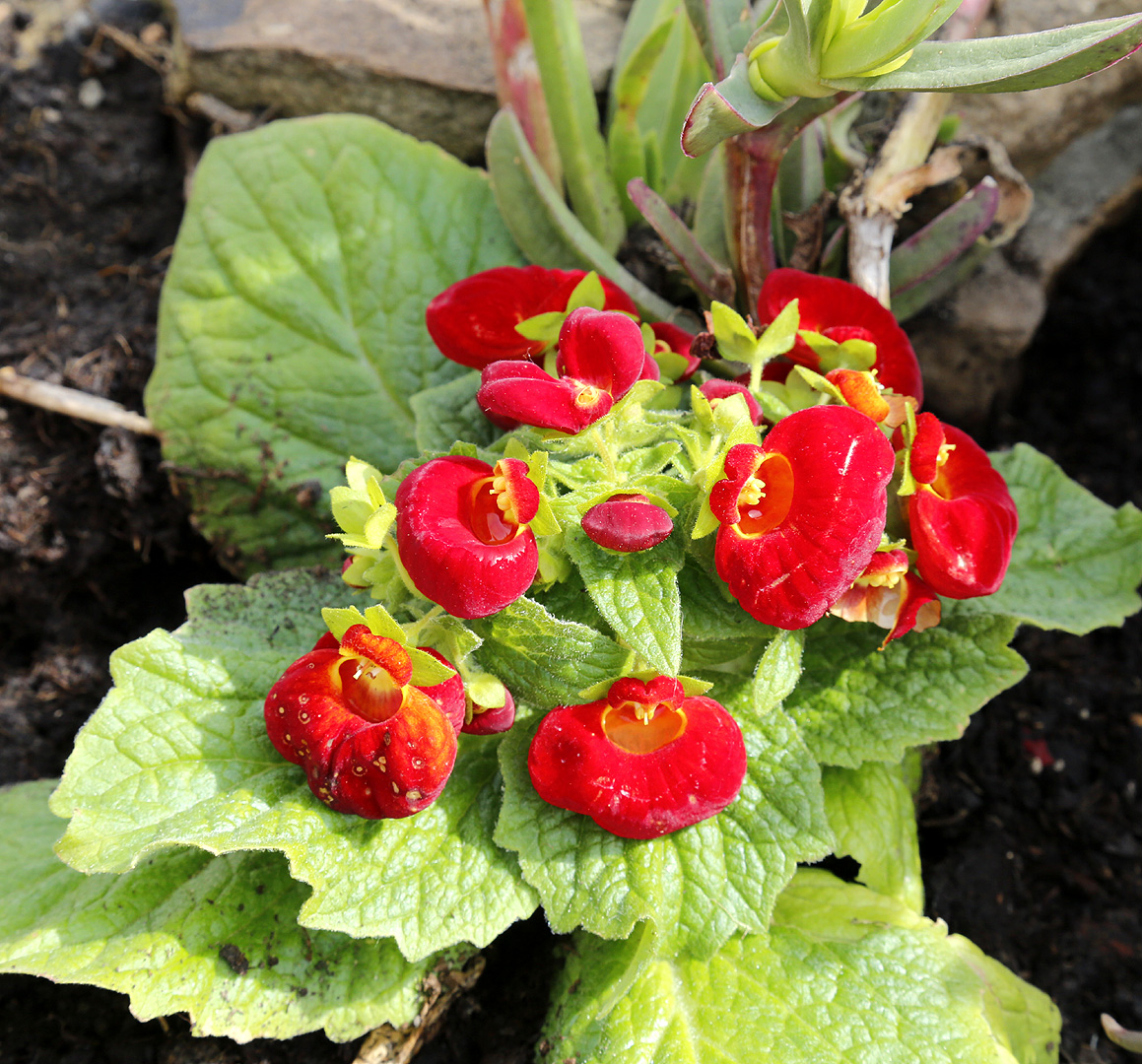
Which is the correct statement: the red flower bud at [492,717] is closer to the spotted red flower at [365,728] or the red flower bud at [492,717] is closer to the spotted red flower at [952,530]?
the spotted red flower at [365,728]

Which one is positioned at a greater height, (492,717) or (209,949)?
(492,717)

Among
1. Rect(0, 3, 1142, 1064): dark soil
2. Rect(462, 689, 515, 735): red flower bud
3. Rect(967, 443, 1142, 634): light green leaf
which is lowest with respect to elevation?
Rect(0, 3, 1142, 1064): dark soil

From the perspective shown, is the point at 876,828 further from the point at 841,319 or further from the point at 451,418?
the point at 451,418

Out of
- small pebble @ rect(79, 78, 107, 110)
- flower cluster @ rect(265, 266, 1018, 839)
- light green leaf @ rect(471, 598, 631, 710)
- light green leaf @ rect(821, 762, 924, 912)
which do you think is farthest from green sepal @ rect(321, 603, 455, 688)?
small pebble @ rect(79, 78, 107, 110)

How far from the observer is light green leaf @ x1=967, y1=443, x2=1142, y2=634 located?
155 cm

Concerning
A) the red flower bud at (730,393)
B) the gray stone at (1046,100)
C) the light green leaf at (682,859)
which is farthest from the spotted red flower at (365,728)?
the gray stone at (1046,100)

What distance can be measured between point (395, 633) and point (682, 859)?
54 centimetres

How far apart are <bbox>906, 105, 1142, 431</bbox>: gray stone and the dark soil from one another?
0.51 ft

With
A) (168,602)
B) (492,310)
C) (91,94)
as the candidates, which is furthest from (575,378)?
(91,94)

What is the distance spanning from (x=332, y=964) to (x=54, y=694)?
1044 millimetres

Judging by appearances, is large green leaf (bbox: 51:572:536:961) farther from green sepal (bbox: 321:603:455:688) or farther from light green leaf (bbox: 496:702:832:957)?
green sepal (bbox: 321:603:455:688)

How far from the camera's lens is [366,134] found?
1938 millimetres

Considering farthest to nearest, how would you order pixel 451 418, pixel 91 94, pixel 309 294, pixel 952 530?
pixel 91 94 < pixel 309 294 < pixel 451 418 < pixel 952 530

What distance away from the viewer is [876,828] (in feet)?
5.03
